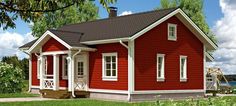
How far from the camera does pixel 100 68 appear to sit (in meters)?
25.9

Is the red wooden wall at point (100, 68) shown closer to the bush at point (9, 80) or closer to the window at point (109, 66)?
the window at point (109, 66)

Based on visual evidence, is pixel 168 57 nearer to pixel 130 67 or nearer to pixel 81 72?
pixel 130 67

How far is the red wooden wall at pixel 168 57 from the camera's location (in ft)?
80.3

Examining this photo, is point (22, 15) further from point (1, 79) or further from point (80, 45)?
point (1, 79)

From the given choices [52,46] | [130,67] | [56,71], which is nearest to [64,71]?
[56,71]

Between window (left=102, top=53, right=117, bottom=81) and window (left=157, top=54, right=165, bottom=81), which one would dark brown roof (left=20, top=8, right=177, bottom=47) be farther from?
window (left=157, top=54, right=165, bottom=81)

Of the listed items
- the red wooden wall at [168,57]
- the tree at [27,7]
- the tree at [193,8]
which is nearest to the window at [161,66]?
the red wooden wall at [168,57]

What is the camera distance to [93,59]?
26.5m

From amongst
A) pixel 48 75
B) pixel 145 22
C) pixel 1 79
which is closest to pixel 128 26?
pixel 145 22

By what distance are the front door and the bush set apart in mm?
6729

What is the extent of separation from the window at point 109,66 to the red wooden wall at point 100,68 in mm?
229

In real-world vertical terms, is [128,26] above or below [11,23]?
above

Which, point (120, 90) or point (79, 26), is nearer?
point (120, 90)

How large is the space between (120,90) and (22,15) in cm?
1607
